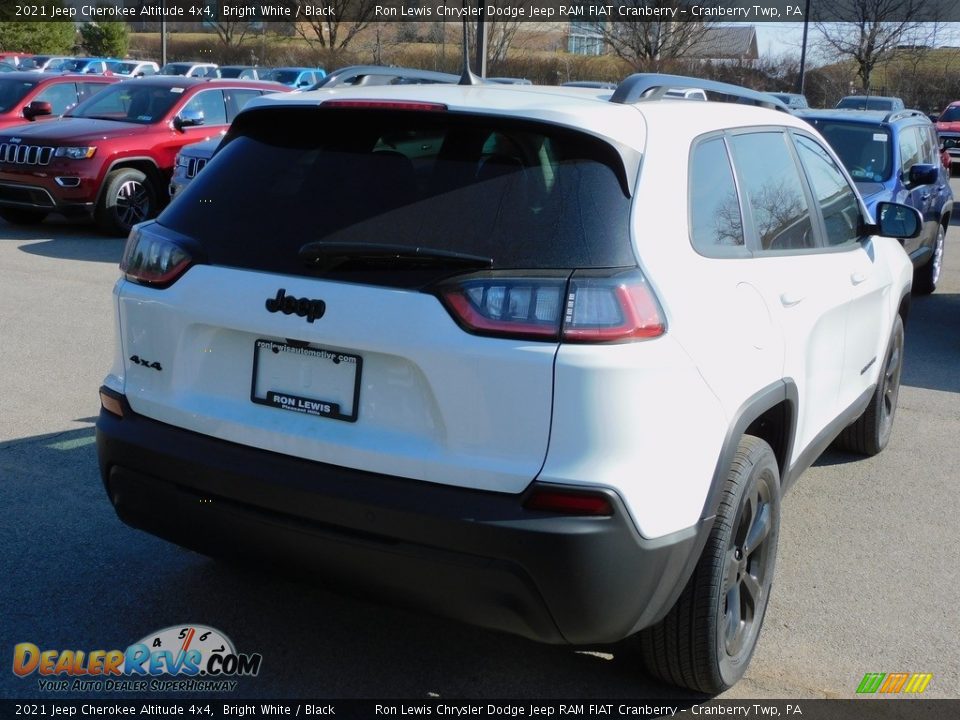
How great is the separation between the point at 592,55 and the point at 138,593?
2267 inches

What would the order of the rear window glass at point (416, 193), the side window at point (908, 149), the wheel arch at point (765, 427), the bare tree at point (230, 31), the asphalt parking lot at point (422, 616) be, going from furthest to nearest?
the bare tree at point (230, 31)
the side window at point (908, 149)
the asphalt parking lot at point (422, 616)
the wheel arch at point (765, 427)
the rear window glass at point (416, 193)

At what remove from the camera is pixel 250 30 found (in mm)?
66312

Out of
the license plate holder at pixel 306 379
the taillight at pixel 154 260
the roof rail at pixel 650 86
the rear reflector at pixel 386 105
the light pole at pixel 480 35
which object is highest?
the light pole at pixel 480 35

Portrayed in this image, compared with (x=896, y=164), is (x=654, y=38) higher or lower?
higher

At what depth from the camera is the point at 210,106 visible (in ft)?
46.3

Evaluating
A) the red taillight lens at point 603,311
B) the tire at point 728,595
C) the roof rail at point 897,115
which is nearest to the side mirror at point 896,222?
the tire at point 728,595

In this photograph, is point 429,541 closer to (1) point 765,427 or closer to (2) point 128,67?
(1) point 765,427

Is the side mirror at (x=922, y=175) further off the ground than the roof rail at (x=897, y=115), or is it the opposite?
the roof rail at (x=897, y=115)

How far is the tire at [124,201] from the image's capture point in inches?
504

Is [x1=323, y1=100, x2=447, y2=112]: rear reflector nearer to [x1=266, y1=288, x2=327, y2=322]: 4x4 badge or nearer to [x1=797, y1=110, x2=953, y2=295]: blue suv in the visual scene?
[x1=266, y1=288, x2=327, y2=322]: 4x4 badge

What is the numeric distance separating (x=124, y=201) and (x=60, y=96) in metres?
4.03

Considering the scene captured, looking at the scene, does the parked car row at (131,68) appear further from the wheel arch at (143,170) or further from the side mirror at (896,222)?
the side mirror at (896,222)

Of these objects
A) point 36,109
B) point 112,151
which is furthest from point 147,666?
point 36,109

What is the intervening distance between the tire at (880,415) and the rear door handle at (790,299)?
5.91ft
